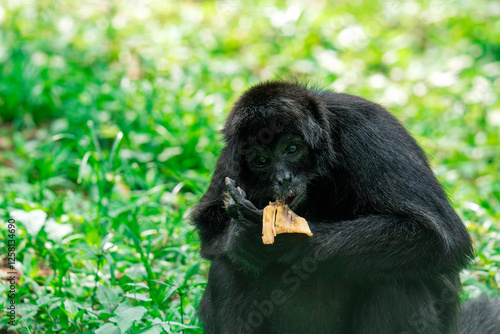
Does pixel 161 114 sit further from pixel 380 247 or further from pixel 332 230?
pixel 380 247

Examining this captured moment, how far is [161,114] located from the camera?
341 inches

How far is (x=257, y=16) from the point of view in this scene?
491 inches

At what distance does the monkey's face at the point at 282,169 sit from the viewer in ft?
15.4

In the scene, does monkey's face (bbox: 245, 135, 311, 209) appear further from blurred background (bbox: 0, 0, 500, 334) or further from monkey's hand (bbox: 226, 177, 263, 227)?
blurred background (bbox: 0, 0, 500, 334)

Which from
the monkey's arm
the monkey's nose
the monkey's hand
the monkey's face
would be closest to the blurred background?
the monkey's hand

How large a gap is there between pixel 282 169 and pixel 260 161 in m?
0.26

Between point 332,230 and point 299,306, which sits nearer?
point 332,230

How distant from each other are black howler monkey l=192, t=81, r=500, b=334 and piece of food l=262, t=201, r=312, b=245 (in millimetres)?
107

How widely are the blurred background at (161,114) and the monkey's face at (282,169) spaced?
3.54 feet

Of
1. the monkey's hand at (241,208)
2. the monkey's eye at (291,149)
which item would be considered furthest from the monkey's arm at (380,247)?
the monkey's eye at (291,149)

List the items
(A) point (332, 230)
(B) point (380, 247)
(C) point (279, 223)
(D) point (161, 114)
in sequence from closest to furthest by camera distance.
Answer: (C) point (279, 223) → (B) point (380, 247) → (A) point (332, 230) → (D) point (161, 114)

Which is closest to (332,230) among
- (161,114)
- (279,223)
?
(279,223)

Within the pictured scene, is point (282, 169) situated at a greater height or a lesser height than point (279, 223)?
greater

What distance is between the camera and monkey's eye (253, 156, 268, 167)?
4.88 meters
